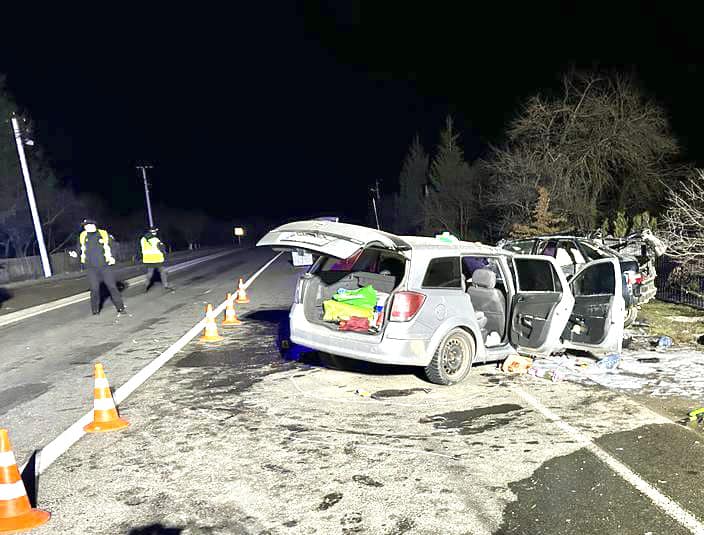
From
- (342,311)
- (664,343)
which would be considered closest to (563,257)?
(664,343)

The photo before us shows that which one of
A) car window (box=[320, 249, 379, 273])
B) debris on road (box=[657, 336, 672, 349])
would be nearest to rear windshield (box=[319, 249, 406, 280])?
car window (box=[320, 249, 379, 273])

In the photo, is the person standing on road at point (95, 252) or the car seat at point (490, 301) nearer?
the car seat at point (490, 301)

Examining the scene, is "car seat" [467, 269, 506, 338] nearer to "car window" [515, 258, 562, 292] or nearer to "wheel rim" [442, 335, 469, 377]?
"car window" [515, 258, 562, 292]

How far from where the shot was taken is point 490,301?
710 cm

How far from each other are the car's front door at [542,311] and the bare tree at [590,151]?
16.3 m

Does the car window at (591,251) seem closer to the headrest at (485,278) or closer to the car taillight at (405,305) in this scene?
the headrest at (485,278)

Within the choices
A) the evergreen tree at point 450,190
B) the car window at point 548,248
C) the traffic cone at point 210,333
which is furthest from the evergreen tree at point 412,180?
the traffic cone at point 210,333

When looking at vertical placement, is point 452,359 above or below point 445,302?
below

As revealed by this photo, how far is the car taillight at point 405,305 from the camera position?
19.5 ft

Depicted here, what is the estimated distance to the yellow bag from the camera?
672cm

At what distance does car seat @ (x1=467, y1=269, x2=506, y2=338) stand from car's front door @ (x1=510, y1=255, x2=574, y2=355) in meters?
0.17

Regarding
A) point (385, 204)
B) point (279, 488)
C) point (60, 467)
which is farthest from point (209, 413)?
point (385, 204)

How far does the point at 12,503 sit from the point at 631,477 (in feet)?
13.8

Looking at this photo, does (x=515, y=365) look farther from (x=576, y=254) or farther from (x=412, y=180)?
(x=412, y=180)
